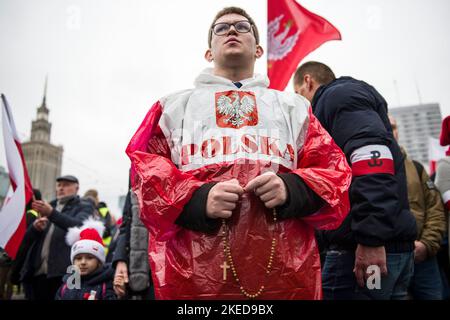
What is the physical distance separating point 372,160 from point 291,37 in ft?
11.9

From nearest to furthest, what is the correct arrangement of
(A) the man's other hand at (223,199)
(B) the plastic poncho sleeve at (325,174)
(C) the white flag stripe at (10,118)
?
(A) the man's other hand at (223,199), (B) the plastic poncho sleeve at (325,174), (C) the white flag stripe at (10,118)

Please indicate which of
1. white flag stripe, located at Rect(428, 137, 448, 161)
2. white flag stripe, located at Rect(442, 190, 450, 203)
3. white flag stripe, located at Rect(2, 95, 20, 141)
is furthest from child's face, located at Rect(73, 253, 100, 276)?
white flag stripe, located at Rect(428, 137, 448, 161)

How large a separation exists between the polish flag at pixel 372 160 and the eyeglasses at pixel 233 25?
0.88 metres

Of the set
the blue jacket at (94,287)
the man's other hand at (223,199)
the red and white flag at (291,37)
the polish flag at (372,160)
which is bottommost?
the blue jacket at (94,287)

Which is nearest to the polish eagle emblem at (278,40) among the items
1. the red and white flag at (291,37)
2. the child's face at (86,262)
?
the red and white flag at (291,37)

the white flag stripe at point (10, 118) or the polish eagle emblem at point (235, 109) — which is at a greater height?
the white flag stripe at point (10, 118)

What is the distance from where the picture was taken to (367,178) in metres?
1.87

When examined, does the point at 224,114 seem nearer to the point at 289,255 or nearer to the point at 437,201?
the point at 289,255

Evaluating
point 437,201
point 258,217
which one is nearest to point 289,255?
point 258,217

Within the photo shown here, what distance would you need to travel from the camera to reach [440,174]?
3109 millimetres

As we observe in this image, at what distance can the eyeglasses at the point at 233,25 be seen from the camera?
1852 mm

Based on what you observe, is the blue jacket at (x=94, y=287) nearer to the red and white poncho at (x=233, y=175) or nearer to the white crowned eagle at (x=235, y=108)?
the red and white poncho at (x=233, y=175)

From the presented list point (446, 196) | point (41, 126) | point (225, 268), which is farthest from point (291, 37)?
point (41, 126)
